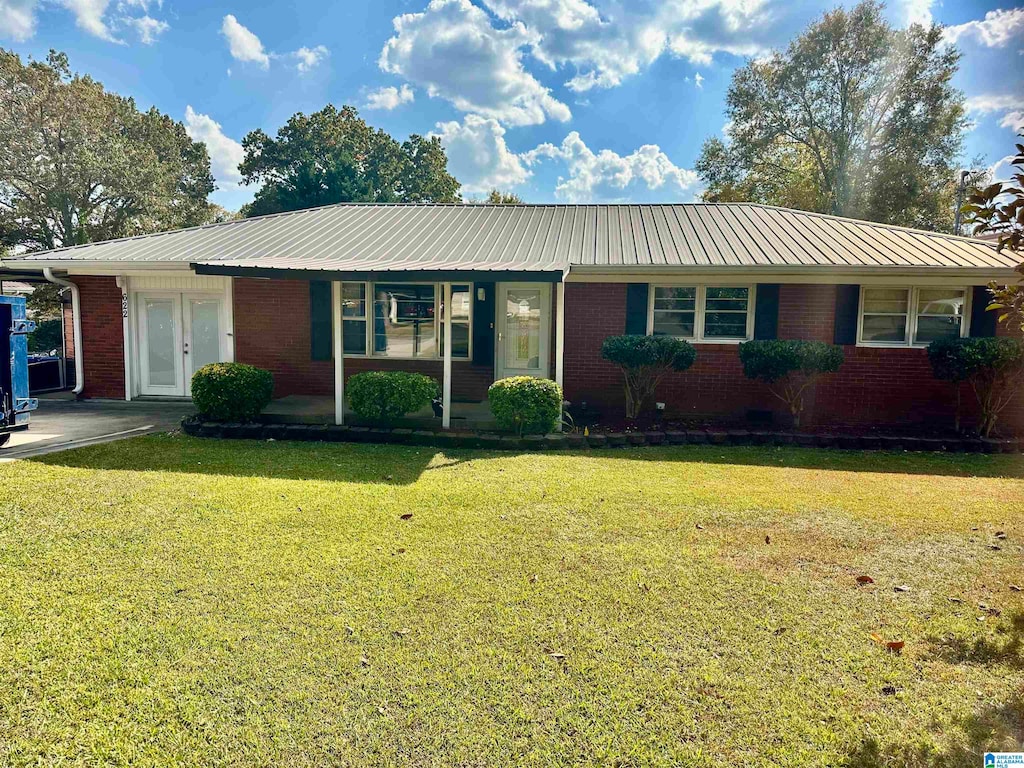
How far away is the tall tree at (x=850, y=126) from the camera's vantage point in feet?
79.8

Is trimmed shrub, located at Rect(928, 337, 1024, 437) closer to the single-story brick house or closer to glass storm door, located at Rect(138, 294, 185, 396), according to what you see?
the single-story brick house

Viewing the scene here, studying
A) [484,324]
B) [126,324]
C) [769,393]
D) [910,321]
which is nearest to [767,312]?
[769,393]

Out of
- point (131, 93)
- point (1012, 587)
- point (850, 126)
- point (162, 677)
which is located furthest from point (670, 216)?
point (131, 93)

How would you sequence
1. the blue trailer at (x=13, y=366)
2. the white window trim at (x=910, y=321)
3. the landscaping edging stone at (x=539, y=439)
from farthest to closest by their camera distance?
the white window trim at (x=910, y=321)
the landscaping edging stone at (x=539, y=439)
the blue trailer at (x=13, y=366)

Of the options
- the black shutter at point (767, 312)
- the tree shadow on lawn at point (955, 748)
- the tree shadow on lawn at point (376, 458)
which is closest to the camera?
the tree shadow on lawn at point (955, 748)

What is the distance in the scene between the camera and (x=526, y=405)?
8.00 m

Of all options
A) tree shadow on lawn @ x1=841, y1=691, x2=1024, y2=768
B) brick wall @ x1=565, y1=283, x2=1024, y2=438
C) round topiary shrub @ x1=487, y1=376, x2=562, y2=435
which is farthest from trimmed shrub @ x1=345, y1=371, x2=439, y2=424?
tree shadow on lawn @ x1=841, y1=691, x2=1024, y2=768

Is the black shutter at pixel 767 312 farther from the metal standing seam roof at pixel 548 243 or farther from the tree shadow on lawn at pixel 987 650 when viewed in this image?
the tree shadow on lawn at pixel 987 650

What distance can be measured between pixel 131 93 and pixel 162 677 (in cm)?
3755

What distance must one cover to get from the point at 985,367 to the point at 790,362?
2664 millimetres

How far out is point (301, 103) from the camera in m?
33.5

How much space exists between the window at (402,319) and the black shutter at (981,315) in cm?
841

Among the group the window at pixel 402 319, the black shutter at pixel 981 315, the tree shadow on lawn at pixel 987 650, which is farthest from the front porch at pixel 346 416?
the black shutter at pixel 981 315

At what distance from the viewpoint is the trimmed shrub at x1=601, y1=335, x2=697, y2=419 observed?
8891 mm
